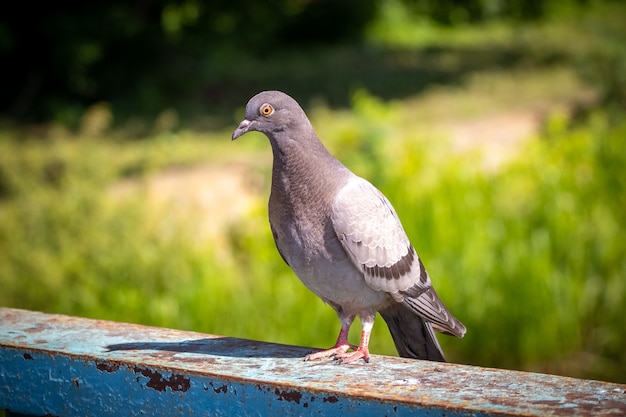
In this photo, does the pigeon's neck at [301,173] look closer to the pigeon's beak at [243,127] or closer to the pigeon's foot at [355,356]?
the pigeon's beak at [243,127]

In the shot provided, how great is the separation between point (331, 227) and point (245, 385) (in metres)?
0.70

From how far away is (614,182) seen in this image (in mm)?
5535

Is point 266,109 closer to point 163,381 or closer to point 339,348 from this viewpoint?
point 339,348

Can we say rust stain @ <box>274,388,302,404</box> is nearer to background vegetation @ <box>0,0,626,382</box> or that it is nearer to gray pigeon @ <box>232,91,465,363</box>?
gray pigeon @ <box>232,91,465,363</box>

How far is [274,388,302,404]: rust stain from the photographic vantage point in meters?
1.62

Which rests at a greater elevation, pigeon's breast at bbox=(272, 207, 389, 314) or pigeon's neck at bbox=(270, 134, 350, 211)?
pigeon's neck at bbox=(270, 134, 350, 211)

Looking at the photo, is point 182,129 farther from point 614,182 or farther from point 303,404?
point 303,404

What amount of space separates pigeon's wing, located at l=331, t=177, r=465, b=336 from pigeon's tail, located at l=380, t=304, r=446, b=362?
0.07m

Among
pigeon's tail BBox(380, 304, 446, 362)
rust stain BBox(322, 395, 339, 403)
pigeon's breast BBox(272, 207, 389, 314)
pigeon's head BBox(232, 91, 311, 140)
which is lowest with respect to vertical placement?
rust stain BBox(322, 395, 339, 403)

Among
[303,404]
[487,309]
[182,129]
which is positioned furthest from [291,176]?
[182,129]

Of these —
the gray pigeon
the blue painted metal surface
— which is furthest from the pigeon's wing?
the blue painted metal surface

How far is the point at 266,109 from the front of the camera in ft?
7.18

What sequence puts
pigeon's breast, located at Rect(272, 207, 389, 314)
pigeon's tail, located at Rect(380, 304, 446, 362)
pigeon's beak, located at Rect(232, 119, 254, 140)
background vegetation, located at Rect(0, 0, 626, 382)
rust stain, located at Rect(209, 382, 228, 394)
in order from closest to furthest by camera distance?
rust stain, located at Rect(209, 382, 228, 394), pigeon's beak, located at Rect(232, 119, 254, 140), pigeon's breast, located at Rect(272, 207, 389, 314), pigeon's tail, located at Rect(380, 304, 446, 362), background vegetation, located at Rect(0, 0, 626, 382)

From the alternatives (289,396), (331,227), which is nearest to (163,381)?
(289,396)
